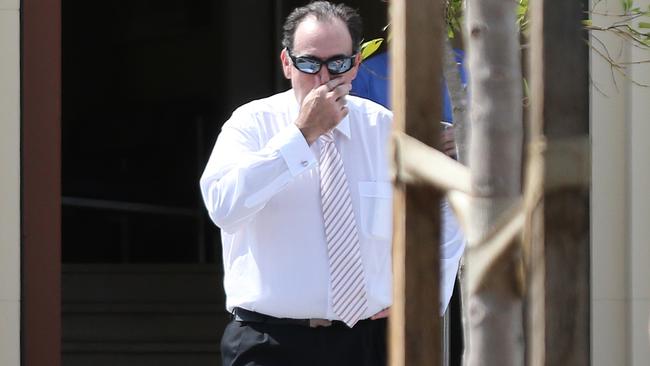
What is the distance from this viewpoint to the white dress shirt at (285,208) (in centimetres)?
375

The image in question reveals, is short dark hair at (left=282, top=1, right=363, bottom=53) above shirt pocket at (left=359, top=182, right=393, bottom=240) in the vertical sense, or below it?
above

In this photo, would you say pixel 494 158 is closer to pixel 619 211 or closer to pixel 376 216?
pixel 376 216

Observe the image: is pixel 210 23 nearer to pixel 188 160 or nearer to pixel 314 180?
pixel 188 160

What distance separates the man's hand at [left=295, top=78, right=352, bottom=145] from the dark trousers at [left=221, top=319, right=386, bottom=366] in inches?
19.2

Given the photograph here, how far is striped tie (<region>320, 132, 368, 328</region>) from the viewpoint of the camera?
12.4 ft

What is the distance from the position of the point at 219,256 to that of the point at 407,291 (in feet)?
28.2

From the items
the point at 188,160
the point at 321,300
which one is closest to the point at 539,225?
the point at 321,300

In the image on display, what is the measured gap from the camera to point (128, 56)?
13.9 m

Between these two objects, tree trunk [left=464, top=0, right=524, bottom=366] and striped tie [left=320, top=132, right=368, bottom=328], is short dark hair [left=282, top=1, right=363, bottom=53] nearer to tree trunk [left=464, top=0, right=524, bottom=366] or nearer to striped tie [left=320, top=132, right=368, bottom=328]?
striped tie [left=320, top=132, right=368, bottom=328]

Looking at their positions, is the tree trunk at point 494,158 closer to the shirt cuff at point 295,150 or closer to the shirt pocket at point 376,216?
the shirt cuff at point 295,150
